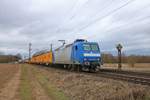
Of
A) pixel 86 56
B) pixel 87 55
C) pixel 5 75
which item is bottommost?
pixel 5 75

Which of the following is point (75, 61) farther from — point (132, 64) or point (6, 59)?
point (6, 59)

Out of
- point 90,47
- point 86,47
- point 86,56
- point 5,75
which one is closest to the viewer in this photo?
point 86,56

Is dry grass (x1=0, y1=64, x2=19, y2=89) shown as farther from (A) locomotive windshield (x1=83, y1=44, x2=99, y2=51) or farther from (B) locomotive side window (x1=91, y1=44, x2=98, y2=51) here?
(B) locomotive side window (x1=91, y1=44, x2=98, y2=51)

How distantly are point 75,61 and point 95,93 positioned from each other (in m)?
20.1

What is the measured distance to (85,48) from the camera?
104 feet

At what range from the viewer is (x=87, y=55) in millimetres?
31156

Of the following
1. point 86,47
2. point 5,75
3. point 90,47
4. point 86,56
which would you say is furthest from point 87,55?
point 5,75

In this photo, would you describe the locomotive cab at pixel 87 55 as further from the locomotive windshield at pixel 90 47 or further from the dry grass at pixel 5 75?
the dry grass at pixel 5 75

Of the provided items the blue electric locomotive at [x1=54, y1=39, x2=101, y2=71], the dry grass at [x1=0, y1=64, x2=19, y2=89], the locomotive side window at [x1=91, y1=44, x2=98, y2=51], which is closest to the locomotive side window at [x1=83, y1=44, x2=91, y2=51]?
the blue electric locomotive at [x1=54, y1=39, x2=101, y2=71]

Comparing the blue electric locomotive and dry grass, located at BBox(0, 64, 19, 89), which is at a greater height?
the blue electric locomotive

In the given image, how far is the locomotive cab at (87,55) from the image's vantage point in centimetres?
3065

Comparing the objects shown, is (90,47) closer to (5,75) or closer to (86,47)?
(86,47)

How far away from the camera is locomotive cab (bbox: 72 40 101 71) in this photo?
30.6 m

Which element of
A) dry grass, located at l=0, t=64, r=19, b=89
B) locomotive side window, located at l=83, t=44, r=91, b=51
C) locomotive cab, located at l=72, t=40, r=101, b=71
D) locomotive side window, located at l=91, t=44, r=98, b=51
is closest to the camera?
dry grass, located at l=0, t=64, r=19, b=89
